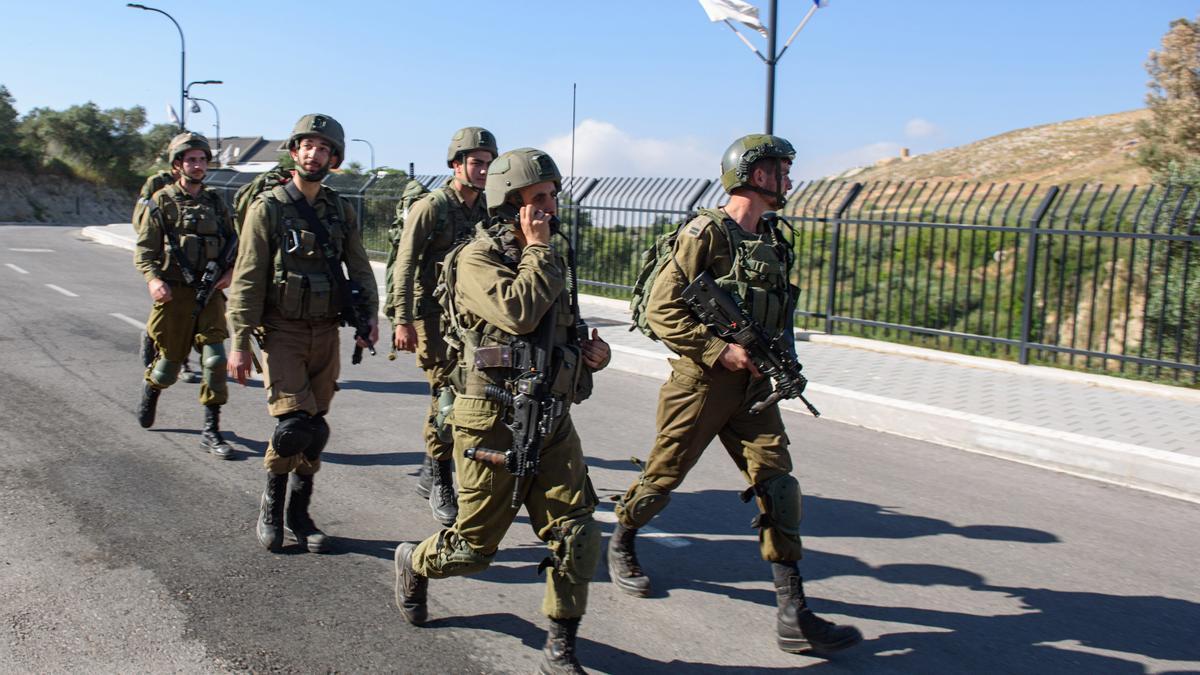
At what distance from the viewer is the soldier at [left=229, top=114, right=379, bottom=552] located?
4660 millimetres

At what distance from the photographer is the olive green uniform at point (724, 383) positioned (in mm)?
3955

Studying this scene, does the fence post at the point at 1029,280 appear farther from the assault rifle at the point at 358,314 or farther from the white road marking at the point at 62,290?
the white road marking at the point at 62,290

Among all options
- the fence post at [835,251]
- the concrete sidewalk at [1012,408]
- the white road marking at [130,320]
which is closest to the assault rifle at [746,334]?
the concrete sidewalk at [1012,408]

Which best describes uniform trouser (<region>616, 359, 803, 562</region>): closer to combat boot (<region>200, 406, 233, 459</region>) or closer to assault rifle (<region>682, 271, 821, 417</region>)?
assault rifle (<region>682, 271, 821, 417</region>)

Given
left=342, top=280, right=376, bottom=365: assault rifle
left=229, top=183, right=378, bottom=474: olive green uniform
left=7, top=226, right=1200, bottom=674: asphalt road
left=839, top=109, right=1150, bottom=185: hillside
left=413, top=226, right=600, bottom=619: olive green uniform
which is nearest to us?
left=413, top=226, right=600, bottom=619: olive green uniform

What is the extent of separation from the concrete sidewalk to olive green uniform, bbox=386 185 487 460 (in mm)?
3873

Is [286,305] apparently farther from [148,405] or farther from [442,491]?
[148,405]

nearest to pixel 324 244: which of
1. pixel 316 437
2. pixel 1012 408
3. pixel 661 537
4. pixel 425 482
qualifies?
pixel 316 437

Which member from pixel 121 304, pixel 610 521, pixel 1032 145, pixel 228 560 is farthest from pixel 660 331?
pixel 1032 145

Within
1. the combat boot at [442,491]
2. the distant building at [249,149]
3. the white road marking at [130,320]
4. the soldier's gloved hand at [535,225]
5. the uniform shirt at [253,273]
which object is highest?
the distant building at [249,149]

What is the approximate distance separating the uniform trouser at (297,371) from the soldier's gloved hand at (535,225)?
1.84m

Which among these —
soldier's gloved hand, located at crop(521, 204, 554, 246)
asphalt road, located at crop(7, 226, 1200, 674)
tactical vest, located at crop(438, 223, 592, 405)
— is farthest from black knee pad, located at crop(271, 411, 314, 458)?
soldier's gloved hand, located at crop(521, 204, 554, 246)

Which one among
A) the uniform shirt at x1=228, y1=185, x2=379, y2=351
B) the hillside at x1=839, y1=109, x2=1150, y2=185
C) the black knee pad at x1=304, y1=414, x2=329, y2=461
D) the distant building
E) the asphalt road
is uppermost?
the distant building

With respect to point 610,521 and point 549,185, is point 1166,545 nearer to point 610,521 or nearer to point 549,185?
point 610,521
